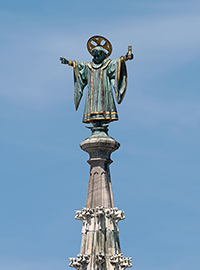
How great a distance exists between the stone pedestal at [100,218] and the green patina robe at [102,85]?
1.21m

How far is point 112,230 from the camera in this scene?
164 ft

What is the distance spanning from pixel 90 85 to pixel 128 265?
26.7 feet

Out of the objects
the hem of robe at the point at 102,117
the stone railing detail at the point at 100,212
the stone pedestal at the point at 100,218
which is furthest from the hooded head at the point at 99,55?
the stone railing detail at the point at 100,212

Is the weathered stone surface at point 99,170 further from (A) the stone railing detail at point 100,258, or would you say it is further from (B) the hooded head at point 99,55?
(B) the hooded head at point 99,55

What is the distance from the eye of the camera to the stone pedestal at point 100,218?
49250 mm

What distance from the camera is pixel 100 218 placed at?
50094mm

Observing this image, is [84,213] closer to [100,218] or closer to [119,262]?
[100,218]

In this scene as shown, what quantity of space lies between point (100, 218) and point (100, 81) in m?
6.04

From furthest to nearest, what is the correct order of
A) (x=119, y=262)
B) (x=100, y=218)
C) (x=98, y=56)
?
(x=98, y=56) → (x=100, y=218) → (x=119, y=262)

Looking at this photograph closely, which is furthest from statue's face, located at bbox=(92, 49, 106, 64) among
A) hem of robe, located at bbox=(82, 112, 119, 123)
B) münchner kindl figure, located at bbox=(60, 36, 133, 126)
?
hem of robe, located at bbox=(82, 112, 119, 123)

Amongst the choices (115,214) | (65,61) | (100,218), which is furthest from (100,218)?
(65,61)

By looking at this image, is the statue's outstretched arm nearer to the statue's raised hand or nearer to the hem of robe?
the statue's raised hand

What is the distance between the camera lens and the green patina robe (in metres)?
51.6

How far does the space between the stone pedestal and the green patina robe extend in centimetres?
121
